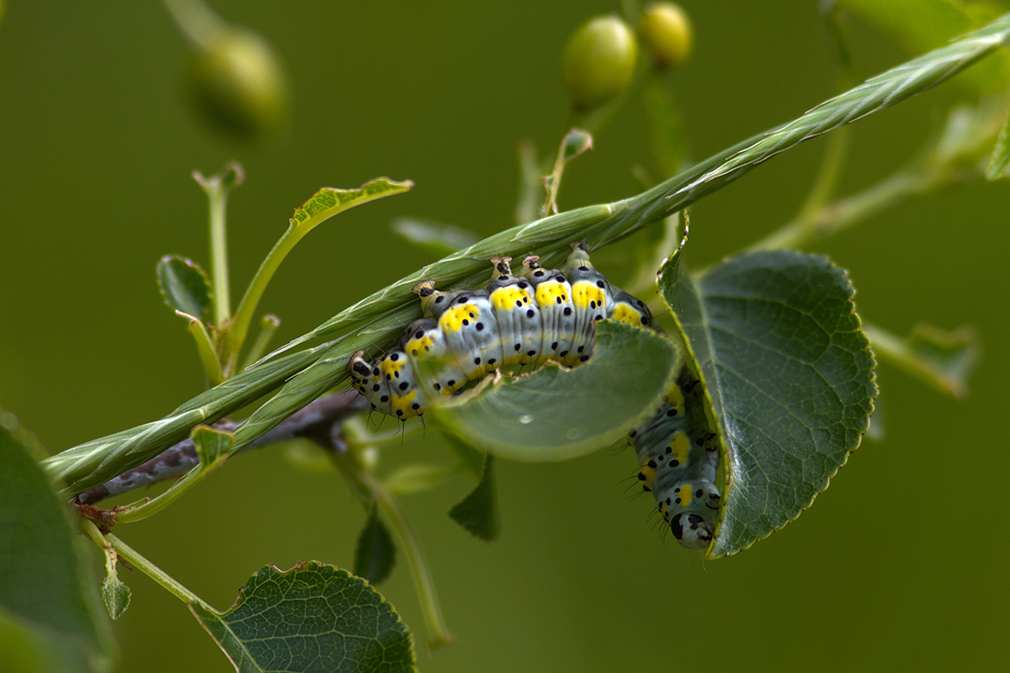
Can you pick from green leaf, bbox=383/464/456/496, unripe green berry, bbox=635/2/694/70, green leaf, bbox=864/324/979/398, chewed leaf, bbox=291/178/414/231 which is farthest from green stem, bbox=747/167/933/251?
chewed leaf, bbox=291/178/414/231

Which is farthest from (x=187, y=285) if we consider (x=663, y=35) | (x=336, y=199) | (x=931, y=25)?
(x=931, y=25)

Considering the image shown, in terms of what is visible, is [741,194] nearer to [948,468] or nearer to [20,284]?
[948,468]

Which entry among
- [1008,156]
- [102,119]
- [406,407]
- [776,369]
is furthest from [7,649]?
[102,119]

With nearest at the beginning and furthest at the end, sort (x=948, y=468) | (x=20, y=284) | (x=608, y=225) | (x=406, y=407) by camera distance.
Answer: (x=608, y=225)
(x=406, y=407)
(x=20, y=284)
(x=948, y=468)

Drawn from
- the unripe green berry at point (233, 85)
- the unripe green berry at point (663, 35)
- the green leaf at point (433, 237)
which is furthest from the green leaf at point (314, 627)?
the unripe green berry at point (233, 85)

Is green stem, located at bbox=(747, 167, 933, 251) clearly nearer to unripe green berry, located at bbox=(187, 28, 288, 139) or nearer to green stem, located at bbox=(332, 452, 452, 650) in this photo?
green stem, located at bbox=(332, 452, 452, 650)

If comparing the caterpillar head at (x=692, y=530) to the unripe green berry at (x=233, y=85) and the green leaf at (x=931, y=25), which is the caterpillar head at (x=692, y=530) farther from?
the unripe green berry at (x=233, y=85)
